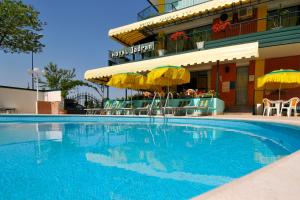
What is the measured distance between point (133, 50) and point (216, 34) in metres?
7.05

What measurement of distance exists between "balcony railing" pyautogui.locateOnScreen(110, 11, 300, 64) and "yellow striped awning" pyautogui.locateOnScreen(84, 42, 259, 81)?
5.70ft

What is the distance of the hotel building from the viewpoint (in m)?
12.4

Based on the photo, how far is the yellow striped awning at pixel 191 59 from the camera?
1183cm

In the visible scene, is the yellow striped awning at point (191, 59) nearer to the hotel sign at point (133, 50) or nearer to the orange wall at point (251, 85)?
the hotel sign at point (133, 50)

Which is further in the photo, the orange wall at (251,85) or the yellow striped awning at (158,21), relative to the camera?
the orange wall at (251,85)

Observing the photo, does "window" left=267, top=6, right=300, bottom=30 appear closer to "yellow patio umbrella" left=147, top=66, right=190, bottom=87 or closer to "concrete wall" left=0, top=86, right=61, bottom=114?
"yellow patio umbrella" left=147, top=66, right=190, bottom=87

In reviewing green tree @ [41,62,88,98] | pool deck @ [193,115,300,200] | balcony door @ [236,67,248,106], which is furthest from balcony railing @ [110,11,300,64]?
green tree @ [41,62,88,98]

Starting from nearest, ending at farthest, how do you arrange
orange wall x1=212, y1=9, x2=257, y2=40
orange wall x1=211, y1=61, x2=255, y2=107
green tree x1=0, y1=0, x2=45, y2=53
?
orange wall x1=211, y1=61, x2=255, y2=107
orange wall x1=212, y1=9, x2=257, y2=40
green tree x1=0, y1=0, x2=45, y2=53

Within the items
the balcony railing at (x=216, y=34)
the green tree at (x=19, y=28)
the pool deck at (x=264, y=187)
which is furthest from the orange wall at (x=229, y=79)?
the green tree at (x=19, y=28)

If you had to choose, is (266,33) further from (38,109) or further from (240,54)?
(38,109)

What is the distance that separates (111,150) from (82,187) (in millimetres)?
2357

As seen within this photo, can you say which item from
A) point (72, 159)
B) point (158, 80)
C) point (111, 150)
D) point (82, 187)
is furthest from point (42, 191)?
point (158, 80)

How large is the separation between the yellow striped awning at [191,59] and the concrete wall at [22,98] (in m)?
5.85

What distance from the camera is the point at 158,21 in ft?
57.5
